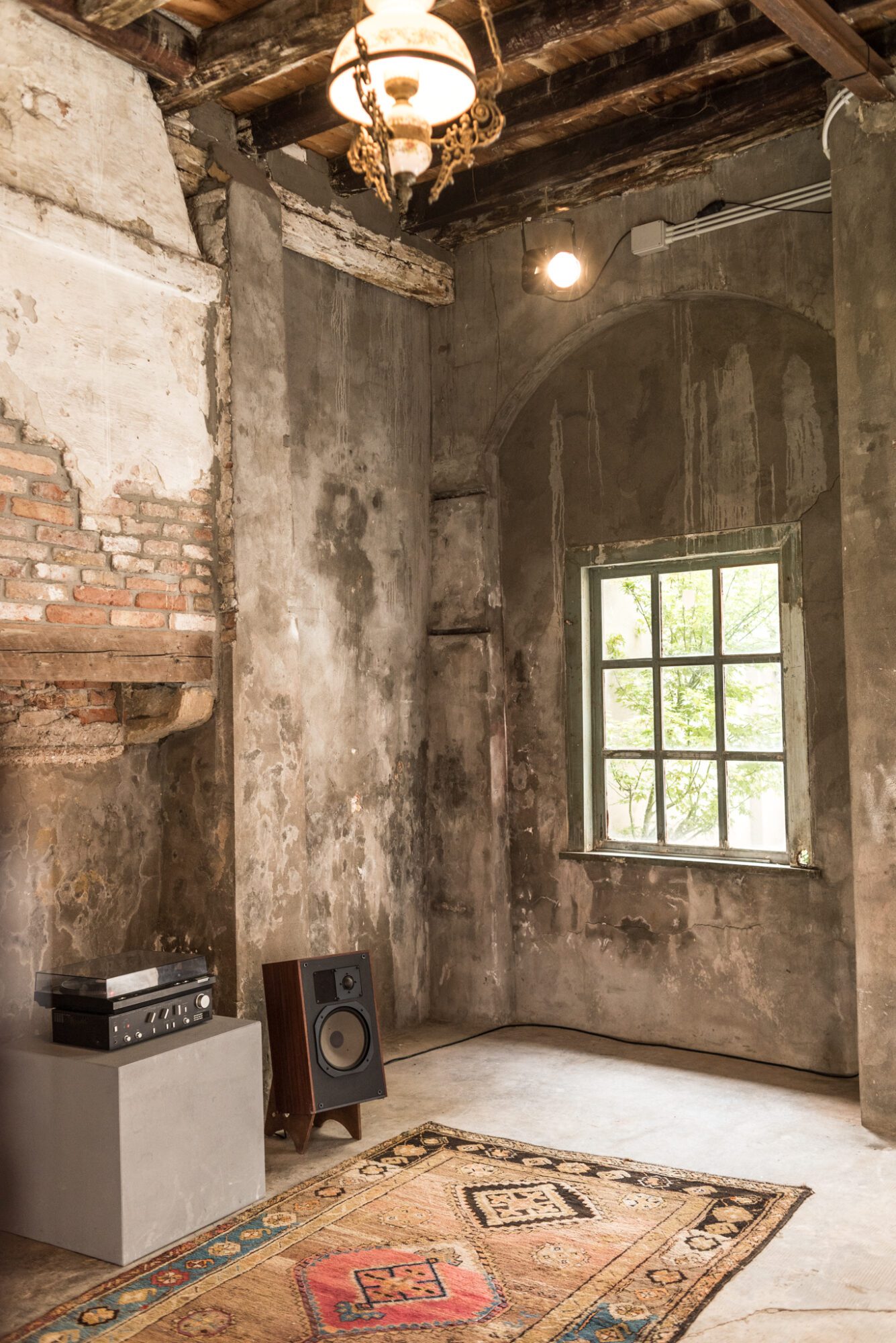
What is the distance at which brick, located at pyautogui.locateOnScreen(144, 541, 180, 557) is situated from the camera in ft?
13.8

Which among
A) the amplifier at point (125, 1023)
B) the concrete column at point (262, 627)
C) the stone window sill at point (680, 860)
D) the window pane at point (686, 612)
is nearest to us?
the amplifier at point (125, 1023)

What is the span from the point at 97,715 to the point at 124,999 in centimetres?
121

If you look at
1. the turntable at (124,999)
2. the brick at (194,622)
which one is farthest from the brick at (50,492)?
the turntable at (124,999)

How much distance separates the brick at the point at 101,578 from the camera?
3963 millimetres

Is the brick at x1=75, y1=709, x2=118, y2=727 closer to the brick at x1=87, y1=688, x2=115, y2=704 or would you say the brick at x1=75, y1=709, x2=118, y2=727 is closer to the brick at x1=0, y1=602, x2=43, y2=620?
the brick at x1=87, y1=688, x2=115, y2=704

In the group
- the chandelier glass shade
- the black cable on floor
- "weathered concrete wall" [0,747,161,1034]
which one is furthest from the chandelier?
the black cable on floor

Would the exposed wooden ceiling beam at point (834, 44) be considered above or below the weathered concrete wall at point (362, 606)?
above

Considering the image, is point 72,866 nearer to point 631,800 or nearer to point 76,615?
point 76,615

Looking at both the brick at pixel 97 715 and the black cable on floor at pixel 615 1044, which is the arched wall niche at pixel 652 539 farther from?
the brick at pixel 97 715

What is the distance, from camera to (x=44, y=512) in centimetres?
→ 382

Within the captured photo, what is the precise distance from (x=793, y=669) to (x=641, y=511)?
109cm

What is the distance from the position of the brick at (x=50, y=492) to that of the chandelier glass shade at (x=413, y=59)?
185cm

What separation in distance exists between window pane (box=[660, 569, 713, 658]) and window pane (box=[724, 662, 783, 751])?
210 mm

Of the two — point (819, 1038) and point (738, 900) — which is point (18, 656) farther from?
point (819, 1038)
